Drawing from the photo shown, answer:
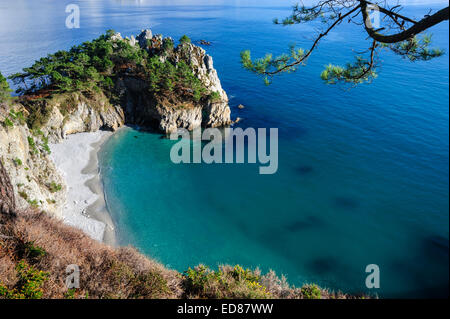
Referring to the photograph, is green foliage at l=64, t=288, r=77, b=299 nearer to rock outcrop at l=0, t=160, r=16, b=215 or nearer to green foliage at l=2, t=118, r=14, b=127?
rock outcrop at l=0, t=160, r=16, b=215

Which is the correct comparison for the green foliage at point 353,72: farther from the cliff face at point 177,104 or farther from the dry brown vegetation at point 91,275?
the cliff face at point 177,104

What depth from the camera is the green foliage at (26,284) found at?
877 centimetres

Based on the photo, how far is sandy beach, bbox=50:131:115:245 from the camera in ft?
76.1

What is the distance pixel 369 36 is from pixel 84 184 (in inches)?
1159

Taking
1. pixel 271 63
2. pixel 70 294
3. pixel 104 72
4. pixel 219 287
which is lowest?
pixel 219 287

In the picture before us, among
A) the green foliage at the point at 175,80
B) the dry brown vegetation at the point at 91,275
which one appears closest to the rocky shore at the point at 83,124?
the green foliage at the point at 175,80

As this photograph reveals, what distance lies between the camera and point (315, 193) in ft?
94.6

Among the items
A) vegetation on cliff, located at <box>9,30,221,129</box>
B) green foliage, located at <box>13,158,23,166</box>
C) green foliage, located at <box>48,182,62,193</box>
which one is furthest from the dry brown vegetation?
vegetation on cliff, located at <box>9,30,221,129</box>

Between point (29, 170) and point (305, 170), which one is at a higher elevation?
point (29, 170)

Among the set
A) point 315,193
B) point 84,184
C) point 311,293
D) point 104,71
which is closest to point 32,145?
point 84,184

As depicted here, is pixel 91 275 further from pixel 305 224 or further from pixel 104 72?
pixel 104 72

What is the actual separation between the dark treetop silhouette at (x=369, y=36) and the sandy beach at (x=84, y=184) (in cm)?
2070

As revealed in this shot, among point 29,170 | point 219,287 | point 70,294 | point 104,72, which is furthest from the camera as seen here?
point 104,72
